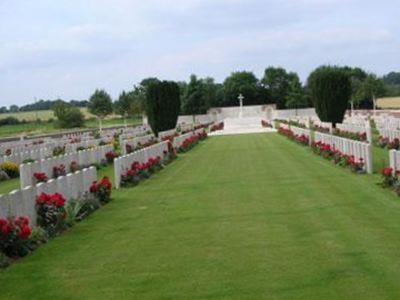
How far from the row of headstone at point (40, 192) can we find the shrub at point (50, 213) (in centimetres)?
11

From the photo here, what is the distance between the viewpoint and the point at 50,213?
11.0 metres

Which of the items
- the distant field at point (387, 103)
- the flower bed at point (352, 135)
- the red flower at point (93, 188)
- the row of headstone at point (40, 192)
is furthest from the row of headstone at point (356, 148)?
the distant field at point (387, 103)

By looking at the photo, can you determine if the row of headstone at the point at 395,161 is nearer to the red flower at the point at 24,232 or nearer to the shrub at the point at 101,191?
the shrub at the point at 101,191

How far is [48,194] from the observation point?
11586 millimetres

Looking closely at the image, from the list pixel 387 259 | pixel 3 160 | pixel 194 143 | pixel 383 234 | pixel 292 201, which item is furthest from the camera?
pixel 194 143

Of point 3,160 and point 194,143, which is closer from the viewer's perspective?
point 3,160

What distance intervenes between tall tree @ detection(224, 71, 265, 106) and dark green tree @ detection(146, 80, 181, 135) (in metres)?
65.4

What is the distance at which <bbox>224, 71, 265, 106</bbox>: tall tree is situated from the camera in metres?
104

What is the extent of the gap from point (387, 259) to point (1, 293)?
4.37 meters

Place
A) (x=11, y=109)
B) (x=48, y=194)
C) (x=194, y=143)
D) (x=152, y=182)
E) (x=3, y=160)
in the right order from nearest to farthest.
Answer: (x=48, y=194)
(x=152, y=182)
(x=3, y=160)
(x=194, y=143)
(x=11, y=109)

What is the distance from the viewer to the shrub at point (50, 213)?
10859mm

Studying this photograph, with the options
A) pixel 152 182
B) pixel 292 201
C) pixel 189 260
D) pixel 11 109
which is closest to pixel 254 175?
pixel 152 182

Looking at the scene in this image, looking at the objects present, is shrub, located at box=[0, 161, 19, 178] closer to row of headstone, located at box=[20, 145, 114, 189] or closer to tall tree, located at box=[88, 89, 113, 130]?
row of headstone, located at box=[20, 145, 114, 189]

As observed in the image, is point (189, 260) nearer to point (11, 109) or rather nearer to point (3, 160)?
point (3, 160)
